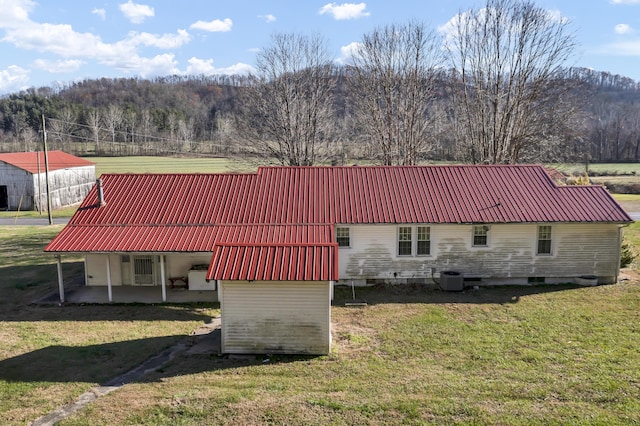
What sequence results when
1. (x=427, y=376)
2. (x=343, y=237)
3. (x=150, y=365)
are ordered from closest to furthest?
(x=427, y=376), (x=150, y=365), (x=343, y=237)

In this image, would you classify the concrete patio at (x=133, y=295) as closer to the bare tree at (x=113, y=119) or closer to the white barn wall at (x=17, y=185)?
the white barn wall at (x=17, y=185)

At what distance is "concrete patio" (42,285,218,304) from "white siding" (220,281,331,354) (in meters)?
5.49

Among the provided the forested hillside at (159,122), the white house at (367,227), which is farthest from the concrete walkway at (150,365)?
the forested hillside at (159,122)

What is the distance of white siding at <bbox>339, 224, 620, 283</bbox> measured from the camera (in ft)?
68.0

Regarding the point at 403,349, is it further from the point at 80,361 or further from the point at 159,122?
the point at 159,122

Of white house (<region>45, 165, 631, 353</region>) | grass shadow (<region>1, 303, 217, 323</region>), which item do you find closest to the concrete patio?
white house (<region>45, 165, 631, 353</region>)

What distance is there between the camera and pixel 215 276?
1362 centimetres

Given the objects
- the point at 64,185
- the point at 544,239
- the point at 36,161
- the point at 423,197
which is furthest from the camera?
the point at 64,185

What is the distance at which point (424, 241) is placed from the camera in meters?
20.9

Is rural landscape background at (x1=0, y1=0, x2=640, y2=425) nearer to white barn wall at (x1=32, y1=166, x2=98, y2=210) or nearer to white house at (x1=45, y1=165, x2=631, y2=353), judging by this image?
white house at (x1=45, y1=165, x2=631, y2=353)

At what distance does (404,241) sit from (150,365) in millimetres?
11566

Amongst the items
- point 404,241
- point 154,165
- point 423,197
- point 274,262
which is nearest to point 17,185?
point 154,165

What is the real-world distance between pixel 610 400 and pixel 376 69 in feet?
112

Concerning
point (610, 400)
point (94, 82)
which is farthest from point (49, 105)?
point (610, 400)
